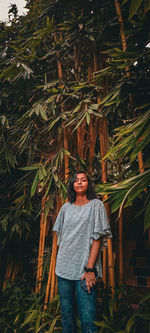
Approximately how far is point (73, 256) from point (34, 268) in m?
1.62

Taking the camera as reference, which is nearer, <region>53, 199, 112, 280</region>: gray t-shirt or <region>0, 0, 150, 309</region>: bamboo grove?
<region>53, 199, 112, 280</region>: gray t-shirt

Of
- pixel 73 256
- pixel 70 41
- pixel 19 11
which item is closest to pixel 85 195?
pixel 73 256

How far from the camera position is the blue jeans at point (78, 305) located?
121 cm

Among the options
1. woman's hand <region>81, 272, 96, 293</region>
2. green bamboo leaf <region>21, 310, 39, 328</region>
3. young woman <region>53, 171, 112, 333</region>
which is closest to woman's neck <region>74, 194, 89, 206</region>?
young woman <region>53, 171, 112, 333</region>

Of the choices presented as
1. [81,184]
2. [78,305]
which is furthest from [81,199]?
[78,305]

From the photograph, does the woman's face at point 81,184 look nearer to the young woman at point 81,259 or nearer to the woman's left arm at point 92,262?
the young woman at point 81,259

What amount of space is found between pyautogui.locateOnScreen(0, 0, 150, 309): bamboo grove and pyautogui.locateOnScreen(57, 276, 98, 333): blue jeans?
36cm

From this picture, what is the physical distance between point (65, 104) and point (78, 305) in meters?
1.47

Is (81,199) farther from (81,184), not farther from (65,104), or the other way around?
(65,104)

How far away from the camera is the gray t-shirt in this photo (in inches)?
50.9

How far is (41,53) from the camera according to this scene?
2.31m

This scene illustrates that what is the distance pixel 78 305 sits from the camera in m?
1.27

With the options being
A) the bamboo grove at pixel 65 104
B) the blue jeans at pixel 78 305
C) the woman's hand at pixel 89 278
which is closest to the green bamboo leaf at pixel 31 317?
the bamboo grove at pixel 65 104

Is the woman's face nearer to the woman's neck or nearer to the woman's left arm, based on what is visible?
the woman's neck
